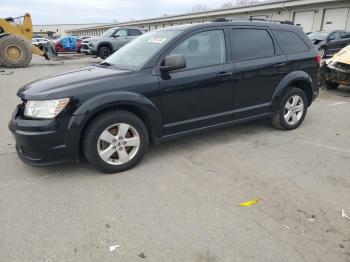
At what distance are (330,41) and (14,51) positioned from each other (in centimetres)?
1567

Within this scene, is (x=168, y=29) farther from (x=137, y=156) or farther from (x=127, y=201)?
(x=127, y=201)

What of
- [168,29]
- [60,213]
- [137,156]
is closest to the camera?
[60,213]

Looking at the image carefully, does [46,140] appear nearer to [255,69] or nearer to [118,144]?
[118,144]

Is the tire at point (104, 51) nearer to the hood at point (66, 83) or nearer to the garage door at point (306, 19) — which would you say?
the hood at point (66, 83)

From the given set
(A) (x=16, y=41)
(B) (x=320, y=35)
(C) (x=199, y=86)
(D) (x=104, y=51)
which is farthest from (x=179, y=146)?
(B) (x=320, y=35)

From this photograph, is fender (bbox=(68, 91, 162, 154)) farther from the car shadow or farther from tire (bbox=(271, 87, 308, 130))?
tire (bbox=(271, 87, 308, 130))

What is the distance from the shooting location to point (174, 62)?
12.2ft

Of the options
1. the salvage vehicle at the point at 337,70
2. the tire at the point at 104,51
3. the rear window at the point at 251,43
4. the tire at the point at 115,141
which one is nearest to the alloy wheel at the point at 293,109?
the rear window at the point at 251,43

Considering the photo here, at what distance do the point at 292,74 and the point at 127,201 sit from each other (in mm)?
3433

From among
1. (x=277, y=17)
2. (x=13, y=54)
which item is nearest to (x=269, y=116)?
(x=13, y=54)

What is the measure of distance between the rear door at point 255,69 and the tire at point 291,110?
29cm

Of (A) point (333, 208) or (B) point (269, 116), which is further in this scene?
(B) point (269, 116)

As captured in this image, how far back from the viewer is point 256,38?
4.76 meters

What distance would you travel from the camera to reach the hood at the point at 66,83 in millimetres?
3426
